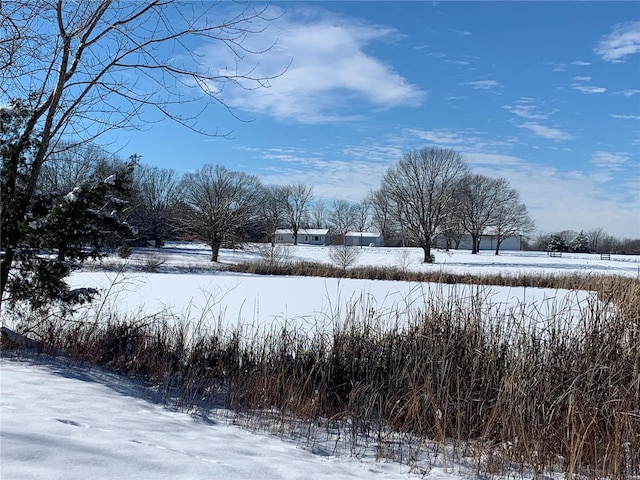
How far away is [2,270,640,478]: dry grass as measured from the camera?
412cm

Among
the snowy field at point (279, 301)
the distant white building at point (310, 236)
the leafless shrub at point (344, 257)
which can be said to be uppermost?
the distant white building at point (310, 236)

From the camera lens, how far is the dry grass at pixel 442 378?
13.5ft

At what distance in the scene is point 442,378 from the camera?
474 cm

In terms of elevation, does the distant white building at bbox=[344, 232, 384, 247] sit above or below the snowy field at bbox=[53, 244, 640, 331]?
above

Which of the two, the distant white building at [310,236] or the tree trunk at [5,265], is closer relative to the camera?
the tree trunk at [5,265]

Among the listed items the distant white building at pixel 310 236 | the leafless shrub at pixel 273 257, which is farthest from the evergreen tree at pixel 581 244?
the leafless shrub at pixel 273 257

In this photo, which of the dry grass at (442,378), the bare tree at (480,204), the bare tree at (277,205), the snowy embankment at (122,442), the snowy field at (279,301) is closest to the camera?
the snowy embankment at (122,442)

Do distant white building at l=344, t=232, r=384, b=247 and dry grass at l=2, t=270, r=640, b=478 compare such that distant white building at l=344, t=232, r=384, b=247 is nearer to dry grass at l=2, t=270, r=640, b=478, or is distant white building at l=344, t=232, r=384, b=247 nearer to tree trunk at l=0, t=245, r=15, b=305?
dry grass at l=2, t=270, r=640, b=478

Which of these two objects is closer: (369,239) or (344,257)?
(344,257)

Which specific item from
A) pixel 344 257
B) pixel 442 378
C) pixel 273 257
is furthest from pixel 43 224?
pixel 344 257

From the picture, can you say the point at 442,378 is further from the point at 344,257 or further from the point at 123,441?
the point at 344,257

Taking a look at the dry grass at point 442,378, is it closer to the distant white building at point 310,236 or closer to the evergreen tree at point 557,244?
the evergreen tree at point 557,244

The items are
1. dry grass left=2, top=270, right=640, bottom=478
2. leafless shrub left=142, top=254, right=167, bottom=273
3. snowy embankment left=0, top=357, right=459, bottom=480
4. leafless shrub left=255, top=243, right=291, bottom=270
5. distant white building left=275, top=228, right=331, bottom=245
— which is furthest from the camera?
distant white building left=275, top=228, right=331, bottom=245

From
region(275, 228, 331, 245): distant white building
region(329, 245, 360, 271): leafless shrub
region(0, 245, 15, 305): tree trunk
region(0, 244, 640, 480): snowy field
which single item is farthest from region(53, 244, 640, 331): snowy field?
region(275, 228, 331, 245): distant white building
